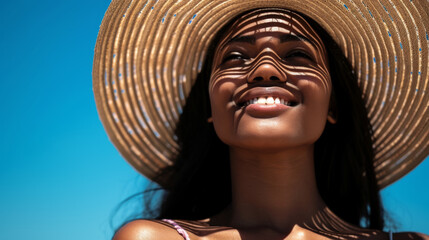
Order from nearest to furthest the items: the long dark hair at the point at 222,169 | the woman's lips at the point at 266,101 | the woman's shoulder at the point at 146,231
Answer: the woman's shoulder at the point at 146,231 < the woman's lips at the point at 266,101 < the long dark hair at the point at 222,169

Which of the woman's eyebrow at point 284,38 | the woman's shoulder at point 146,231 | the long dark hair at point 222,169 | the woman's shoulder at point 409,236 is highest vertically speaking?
the woman's eyebrow at point 284,38

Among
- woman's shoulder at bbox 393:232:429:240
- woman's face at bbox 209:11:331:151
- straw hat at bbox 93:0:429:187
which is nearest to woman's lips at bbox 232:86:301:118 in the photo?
woman's face at bbox 209:11:331:151

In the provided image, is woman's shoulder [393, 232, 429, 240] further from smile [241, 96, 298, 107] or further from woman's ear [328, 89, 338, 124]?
smile [241, 96, 298, 107]

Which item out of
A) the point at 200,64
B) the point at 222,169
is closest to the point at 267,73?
the point at 200,64

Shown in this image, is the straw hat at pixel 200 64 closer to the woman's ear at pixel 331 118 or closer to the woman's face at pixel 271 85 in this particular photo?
the woman's face at pixel 271 85

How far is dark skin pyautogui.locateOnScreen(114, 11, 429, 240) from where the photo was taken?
247 cm

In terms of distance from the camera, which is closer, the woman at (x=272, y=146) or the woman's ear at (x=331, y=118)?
the woman at (x=272, y=146)

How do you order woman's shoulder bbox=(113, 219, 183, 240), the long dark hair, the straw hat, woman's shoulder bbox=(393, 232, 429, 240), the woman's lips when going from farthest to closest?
the long dark hair, the straw hat, woman's shoulder bbox=(393, 232, 429, 240), the woman's lips, woman's shoulder bbox=(113, 219, 183, 240)

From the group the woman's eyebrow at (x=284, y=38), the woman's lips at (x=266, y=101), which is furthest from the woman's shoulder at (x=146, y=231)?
the woman's eyebrow at (x=284, y=38)

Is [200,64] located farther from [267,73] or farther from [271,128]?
[271,128]

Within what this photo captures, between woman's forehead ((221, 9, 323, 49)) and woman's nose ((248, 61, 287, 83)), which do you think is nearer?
woman's nose ((248, 61, 287, 83))

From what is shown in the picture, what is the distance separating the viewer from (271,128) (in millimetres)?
2436

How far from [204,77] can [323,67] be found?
0.73 m

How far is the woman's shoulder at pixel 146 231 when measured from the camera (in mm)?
2336
